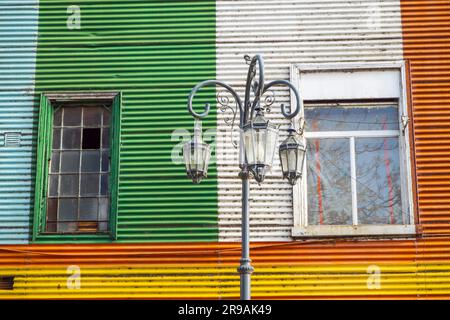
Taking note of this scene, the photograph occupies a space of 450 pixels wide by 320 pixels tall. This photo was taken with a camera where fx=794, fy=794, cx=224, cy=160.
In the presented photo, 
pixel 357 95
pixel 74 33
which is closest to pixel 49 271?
pixel 74 33

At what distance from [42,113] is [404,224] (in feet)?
19.6

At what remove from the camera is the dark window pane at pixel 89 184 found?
12.7 meters

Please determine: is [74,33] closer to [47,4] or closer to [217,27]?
[47,4]

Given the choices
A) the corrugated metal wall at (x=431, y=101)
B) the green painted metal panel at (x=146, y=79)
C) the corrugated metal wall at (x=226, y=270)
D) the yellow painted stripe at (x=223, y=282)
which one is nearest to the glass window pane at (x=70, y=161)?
the green painted metal panel at (x=146, y=79)

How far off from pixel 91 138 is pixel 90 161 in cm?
38

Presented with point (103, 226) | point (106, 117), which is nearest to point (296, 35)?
point (106, 117)

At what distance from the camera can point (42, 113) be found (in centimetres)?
1280

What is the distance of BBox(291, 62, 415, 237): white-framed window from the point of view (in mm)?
12375

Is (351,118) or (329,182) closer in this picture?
(329,182)

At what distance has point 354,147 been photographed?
12.6 meters

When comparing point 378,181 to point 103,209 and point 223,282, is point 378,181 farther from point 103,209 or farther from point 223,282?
point 103,209

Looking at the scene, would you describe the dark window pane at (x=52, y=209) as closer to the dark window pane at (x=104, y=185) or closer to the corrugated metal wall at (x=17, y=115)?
the corrugated metal wall at (x=17, y=115)

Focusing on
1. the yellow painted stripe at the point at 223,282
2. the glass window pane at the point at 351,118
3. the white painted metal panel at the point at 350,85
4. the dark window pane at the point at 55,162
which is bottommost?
the yellow painted stripe at the point at 223,282

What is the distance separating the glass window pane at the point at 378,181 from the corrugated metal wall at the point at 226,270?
50 cm
